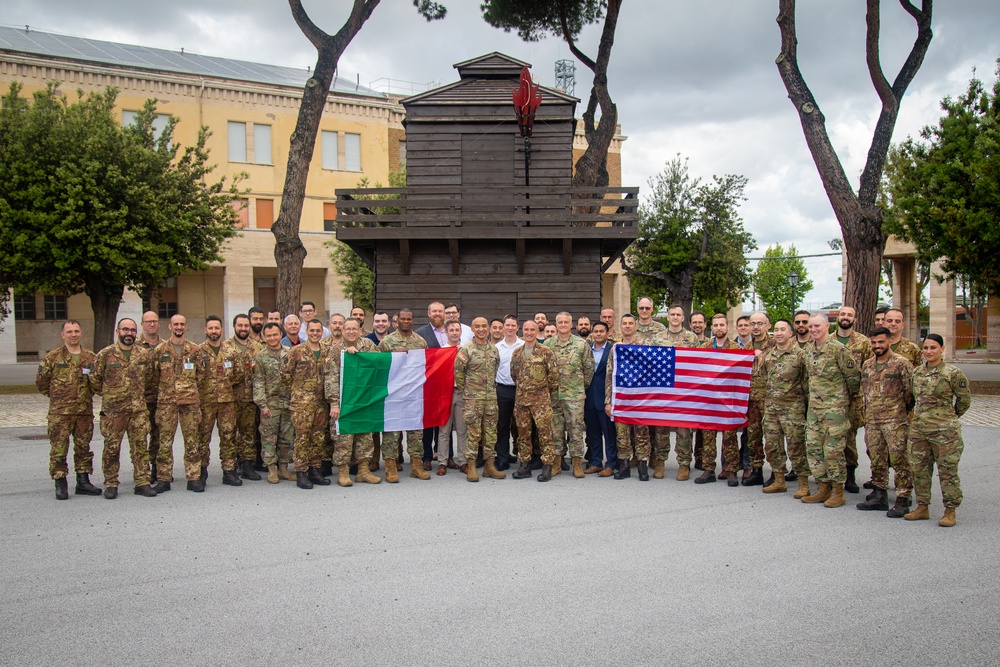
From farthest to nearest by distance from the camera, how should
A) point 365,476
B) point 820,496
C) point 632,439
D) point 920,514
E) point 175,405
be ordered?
point 632,439
point 365,476
point 175,405
point 820,496
point 920,514

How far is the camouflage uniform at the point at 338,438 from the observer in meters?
8.69

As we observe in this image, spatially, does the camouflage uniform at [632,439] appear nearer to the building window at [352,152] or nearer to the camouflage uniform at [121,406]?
the camouflage uniform at [121,406]

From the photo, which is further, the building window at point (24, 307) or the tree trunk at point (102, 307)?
the building window at point (24, 307)

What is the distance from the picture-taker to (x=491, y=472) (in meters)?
8.98

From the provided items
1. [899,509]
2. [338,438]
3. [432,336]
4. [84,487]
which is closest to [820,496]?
[899,509]

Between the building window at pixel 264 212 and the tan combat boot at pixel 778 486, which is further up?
the building window at pixel 264 212

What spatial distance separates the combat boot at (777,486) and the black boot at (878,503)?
895 mm

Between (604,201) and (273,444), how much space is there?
37.5ft

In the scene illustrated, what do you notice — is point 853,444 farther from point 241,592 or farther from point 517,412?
point 241,592

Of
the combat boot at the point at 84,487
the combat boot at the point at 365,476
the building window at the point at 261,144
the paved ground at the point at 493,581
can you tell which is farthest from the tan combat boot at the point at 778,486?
the building window at the point at 261,144

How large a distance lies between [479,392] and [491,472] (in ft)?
3.26

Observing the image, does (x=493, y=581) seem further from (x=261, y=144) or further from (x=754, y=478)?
(x=261, y=144)

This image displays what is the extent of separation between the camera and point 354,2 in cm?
1744

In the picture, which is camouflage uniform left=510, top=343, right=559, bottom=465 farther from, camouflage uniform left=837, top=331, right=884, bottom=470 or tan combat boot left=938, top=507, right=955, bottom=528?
tan combat boot left=938, top=507, right=955, bottom=528
